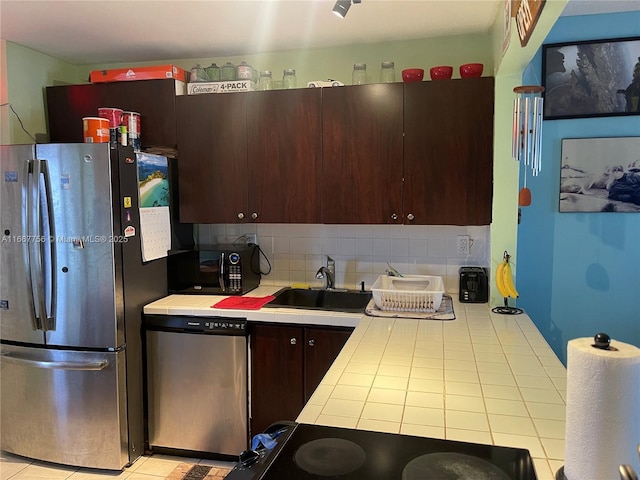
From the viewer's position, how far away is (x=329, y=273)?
3.15m

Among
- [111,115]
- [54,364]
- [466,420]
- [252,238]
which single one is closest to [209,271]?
[252,238]

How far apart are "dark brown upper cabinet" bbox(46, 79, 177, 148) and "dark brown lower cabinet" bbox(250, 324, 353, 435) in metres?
1.41

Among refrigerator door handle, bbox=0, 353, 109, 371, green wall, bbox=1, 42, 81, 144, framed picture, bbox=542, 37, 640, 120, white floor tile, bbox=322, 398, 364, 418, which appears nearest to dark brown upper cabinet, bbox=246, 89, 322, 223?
refrigerator door handle, bbox=0, 353, 109, 371

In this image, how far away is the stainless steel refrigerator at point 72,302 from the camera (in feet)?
8.54

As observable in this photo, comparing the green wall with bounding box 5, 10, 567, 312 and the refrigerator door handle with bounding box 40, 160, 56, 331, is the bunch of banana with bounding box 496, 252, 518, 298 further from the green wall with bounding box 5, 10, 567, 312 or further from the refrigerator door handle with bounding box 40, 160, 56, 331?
the refrigerator door handle with bounding box 40, 160, 56, 331

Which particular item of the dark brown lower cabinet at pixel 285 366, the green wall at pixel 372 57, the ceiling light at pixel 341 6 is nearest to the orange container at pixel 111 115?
the green wall at pixel 372 57

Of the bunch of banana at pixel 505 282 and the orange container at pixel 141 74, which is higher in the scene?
the orange container at pixel 141 74

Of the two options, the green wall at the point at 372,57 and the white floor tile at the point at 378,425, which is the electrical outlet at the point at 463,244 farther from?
the white floor tile at the point at 378,425

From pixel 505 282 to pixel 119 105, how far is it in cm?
257

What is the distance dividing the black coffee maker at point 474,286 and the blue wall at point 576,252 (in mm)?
312

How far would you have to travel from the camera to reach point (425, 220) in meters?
2.78

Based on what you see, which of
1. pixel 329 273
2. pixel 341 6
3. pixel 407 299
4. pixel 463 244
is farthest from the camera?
pixel 329 273

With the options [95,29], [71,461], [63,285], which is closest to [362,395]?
[63,285]

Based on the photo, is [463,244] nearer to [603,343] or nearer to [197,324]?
[197,324]
